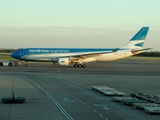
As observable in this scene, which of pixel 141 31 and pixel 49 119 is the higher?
pixel 141 31

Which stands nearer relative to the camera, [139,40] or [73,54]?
[73,54]

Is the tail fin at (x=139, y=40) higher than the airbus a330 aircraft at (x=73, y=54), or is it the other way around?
the tail fin at (x=139, y=40)

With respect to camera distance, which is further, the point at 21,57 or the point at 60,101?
the point at 21,57

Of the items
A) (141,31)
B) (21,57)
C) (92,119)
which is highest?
(141,31)

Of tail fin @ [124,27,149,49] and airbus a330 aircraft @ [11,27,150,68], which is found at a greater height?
tail fin @ [124,27,149,49]

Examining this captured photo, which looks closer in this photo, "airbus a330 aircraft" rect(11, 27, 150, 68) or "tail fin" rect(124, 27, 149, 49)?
"airbus a330 aircraft" rect(11, 27, 150, 68)

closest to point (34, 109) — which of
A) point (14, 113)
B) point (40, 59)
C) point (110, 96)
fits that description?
point (14, 113)

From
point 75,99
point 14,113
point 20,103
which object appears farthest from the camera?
point 75,99

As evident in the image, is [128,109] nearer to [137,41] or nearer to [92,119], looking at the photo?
[92,119]

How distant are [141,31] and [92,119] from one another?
158ft

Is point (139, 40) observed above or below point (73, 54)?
above

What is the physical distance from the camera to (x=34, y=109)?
16062 millimetres

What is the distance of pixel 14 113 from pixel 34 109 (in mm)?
1441

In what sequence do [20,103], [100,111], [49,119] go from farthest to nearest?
[20,103] → [100,111] → [49,119]
